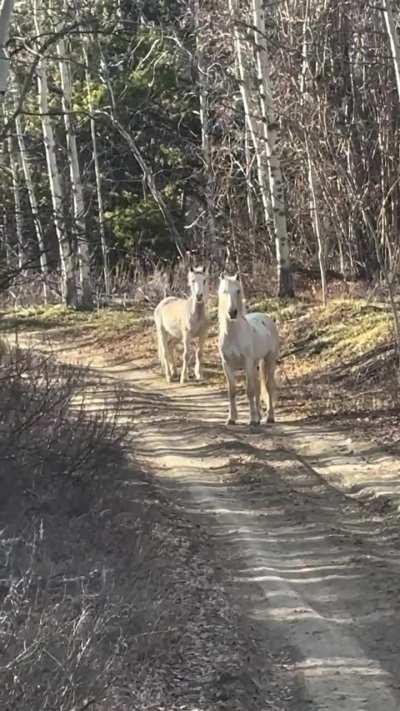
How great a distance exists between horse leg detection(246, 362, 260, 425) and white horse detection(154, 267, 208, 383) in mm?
3710

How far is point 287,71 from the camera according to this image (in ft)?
64.9

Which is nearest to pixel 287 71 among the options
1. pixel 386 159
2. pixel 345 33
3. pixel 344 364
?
pixel 345 33

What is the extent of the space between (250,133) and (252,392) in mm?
12792

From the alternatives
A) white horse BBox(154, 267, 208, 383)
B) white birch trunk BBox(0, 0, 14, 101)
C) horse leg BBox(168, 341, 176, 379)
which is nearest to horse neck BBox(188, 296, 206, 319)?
white horse BBox(154, 267, 208, 383)

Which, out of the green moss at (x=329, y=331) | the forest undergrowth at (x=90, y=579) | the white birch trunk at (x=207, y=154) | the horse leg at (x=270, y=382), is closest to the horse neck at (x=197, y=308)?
the green moss at (x=329, y=331)

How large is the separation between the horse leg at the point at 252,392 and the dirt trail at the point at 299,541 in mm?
182

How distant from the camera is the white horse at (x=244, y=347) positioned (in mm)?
11773

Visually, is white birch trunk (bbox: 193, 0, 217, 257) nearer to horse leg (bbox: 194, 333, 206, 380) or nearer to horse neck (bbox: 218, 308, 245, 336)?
horse leg (bbox: 194, 333, 206, 380)

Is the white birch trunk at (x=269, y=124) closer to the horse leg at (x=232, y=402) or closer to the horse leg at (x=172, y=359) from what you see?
the horse leg at (x=172, y=359)

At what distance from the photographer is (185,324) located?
52.0ft

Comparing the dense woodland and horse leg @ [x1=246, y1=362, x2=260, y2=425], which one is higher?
the dense woodland

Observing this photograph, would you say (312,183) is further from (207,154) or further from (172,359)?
(207,154)

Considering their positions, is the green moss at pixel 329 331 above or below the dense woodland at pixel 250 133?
below

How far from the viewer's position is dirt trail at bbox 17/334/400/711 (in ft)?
16.6
